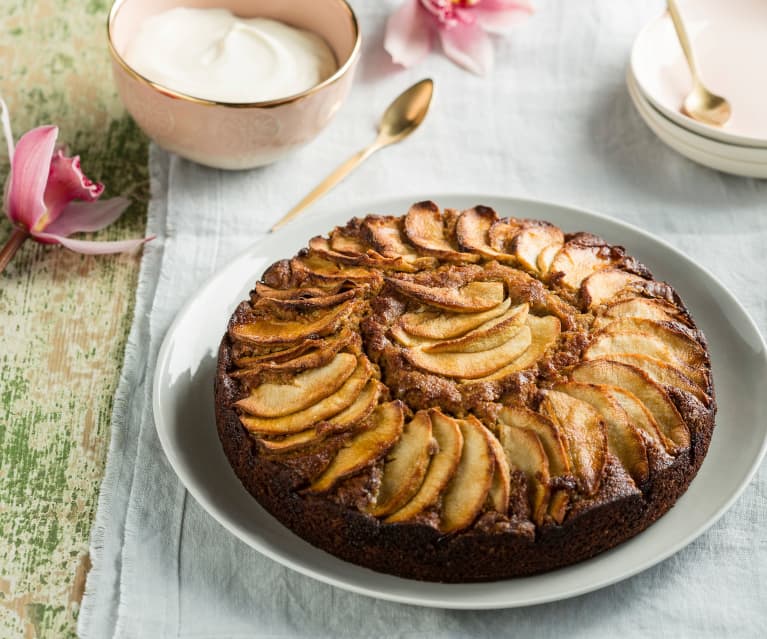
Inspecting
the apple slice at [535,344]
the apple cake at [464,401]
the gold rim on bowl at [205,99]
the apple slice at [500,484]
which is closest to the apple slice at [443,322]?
the apple cake at [464,401]

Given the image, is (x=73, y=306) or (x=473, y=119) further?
(x=473, y=119)

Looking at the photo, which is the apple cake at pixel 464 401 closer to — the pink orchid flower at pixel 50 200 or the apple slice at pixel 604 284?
the apple slice at pixel 604 284

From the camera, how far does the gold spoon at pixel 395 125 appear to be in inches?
154

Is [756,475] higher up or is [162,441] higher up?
[756,475]

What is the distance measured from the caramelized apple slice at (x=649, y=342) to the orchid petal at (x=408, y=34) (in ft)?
6.88

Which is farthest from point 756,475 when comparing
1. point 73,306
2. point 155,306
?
point 73,306

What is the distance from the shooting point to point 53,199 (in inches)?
143

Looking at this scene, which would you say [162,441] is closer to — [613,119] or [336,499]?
[336,499]

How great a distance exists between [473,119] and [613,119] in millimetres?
617

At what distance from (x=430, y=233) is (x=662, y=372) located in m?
0.88

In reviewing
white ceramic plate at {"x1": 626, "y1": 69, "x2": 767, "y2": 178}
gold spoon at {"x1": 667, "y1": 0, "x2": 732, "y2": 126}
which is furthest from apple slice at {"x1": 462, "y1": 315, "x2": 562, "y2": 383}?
gold spoon at {"x1": 667, "y1": 0, "x2": 732, "y2": 126}

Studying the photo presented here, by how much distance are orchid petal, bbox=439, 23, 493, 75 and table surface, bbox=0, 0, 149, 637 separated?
1475 millimetres

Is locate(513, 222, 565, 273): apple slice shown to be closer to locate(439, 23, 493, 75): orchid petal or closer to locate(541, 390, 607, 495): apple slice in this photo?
locate(541, 390, 607, 495): apple slice

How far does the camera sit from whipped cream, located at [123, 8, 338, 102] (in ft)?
12.1
